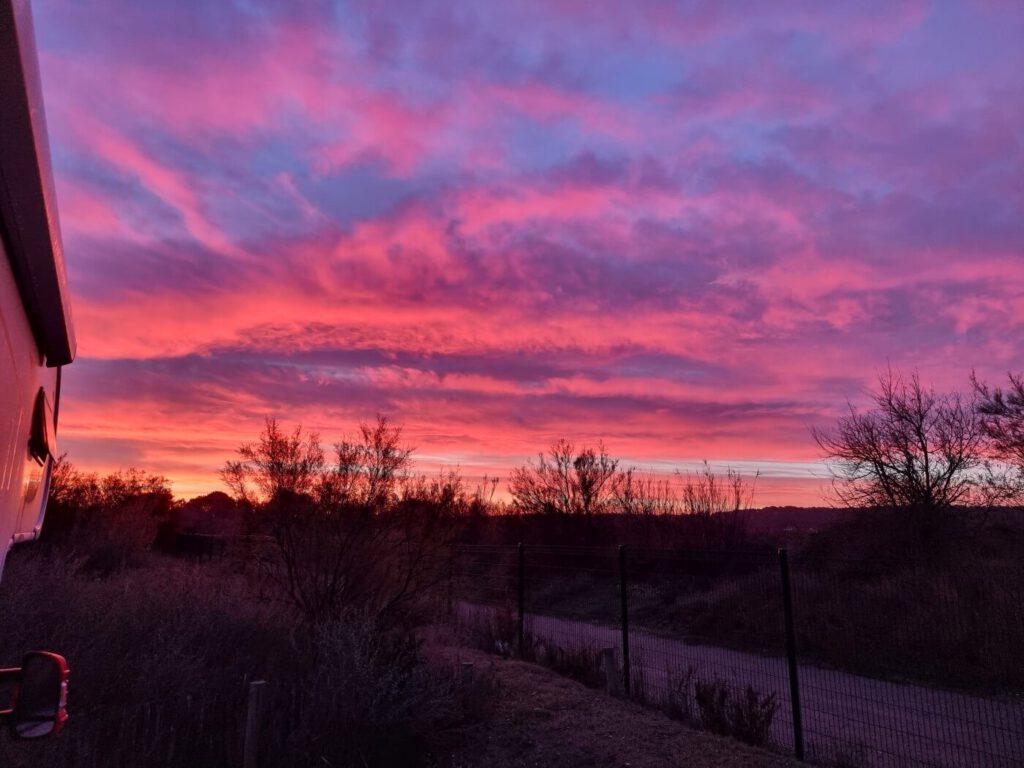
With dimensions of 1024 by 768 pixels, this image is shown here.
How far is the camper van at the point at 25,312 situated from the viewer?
4.82 feet

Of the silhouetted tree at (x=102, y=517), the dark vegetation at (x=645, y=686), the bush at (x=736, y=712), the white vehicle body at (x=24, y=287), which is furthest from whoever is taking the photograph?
the silhouetted tree at (x=102, y=517)

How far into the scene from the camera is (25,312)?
212 cm

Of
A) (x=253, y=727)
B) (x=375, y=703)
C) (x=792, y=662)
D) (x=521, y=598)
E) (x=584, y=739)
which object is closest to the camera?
(x=253, y=727)

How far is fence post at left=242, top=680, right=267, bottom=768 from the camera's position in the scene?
20.8 ft

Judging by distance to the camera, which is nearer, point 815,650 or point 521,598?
point 815,650

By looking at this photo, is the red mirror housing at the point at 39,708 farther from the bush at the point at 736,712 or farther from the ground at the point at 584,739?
the bush at the point at 736,712

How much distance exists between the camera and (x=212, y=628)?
9.14 metres

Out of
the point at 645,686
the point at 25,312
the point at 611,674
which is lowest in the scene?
the point at 645,686

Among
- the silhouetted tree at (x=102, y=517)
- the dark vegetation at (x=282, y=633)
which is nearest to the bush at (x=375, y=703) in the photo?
the dark vegetation at (x=282, y=633)

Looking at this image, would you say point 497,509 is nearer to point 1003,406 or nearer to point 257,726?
point 1003,406

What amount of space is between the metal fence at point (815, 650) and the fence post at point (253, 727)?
4.68m

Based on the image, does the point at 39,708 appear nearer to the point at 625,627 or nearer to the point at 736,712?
the point at 736,712

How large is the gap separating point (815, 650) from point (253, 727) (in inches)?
336

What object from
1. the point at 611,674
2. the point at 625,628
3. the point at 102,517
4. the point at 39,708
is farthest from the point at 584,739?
the point at 102,517
